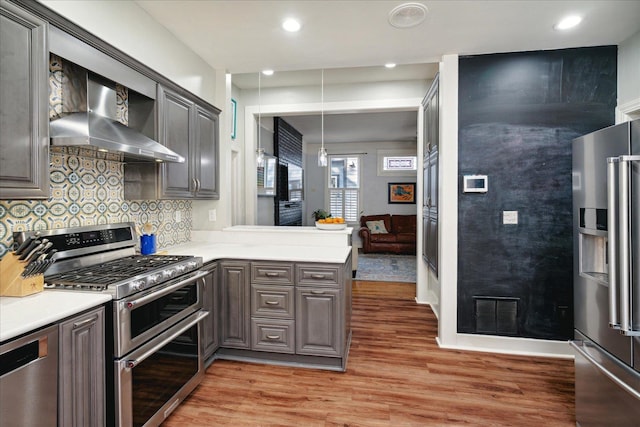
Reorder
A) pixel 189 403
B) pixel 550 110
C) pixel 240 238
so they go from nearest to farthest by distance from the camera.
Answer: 1. pixel 189 403
2. pixel 550 110
3. pixel 240 238

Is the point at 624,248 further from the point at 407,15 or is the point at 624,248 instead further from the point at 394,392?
the point at 407,15

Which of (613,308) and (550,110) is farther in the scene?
(550,110)

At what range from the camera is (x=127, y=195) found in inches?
97.9

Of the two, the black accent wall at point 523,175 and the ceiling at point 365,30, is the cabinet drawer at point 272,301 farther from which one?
the ceiling at point 365,30

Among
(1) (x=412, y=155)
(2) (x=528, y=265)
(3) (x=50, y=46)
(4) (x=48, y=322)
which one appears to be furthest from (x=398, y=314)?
(1) (x=412, y=155)

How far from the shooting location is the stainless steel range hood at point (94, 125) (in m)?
1.67

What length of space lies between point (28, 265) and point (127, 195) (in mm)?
1019

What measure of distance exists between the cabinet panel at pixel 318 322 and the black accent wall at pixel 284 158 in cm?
350

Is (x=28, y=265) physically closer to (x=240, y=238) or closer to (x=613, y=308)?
(x=240, y=238)

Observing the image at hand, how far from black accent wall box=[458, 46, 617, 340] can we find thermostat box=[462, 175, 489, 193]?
0.05m

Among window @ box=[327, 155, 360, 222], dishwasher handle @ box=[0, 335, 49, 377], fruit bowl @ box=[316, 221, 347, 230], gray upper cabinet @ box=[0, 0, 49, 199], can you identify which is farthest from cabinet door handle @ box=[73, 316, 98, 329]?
window @ box=[327, 155, 360, 222]

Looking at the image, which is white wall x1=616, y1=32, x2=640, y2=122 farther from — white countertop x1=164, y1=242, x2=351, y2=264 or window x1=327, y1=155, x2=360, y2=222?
window x1=327, y1=155, x2=360, y2=222

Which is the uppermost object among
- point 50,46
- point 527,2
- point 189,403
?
point 527,2

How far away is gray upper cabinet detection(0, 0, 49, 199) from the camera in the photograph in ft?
4.61
